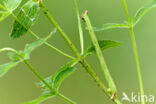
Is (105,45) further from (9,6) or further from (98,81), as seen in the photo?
(9,6)

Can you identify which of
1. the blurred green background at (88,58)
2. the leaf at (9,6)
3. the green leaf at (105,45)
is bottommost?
the green leaf at (105,45)

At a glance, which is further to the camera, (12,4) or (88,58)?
(88,58)

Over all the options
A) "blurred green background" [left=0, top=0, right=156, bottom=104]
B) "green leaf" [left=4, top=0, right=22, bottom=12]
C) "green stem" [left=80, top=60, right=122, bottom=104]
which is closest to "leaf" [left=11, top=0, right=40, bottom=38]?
"green leaf" [left=4, top=0, right=22, bottom=12]

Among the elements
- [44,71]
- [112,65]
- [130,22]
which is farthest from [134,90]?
[130,22]

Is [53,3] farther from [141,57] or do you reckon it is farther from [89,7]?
[141,57]

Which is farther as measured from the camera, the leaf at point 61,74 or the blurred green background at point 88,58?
the blurred green background at point 88,58

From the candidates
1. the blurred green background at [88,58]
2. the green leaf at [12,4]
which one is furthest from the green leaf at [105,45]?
the blurred green background at [88,58]

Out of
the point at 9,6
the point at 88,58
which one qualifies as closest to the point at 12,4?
the point at 9,6

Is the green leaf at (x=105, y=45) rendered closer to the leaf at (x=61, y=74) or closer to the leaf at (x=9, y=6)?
the leaf at (x=61, y=74)

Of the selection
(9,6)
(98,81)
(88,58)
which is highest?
(88,58)
